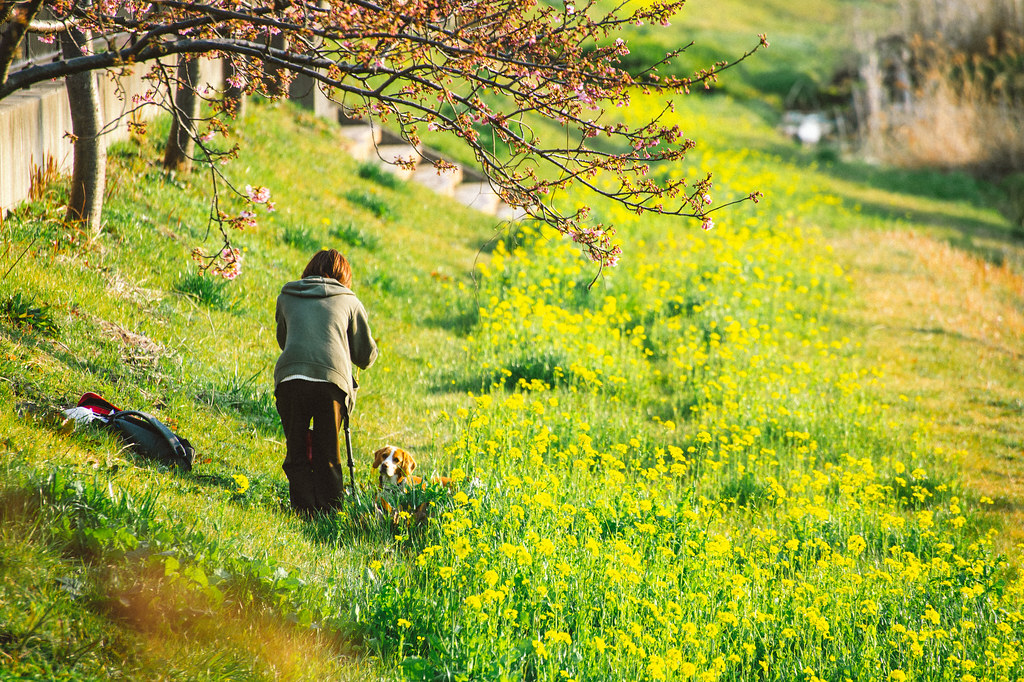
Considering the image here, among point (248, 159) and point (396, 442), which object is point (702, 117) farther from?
point (396, 442)

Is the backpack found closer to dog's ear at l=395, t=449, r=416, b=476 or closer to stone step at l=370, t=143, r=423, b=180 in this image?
dog's ear at l=395, t=449, r=416, b=476

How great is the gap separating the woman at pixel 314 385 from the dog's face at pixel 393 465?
0.25m

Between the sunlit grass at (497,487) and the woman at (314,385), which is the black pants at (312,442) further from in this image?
the sunlit grass at (497,487)

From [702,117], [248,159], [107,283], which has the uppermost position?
[702,117]

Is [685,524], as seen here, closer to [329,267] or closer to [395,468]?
[395,468]

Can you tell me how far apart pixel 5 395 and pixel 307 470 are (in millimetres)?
1582

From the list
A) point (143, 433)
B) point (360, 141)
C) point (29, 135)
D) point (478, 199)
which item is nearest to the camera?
point (143, 433)

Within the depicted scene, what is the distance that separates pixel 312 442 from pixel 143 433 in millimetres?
894

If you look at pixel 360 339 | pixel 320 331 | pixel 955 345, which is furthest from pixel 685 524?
pixel 955 345

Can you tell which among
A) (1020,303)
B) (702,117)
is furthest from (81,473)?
(702,117)

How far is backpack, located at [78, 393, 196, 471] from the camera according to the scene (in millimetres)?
4480

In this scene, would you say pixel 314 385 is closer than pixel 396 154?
Yes

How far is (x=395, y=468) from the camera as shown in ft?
16.0

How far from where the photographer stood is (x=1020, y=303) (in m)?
12.0
